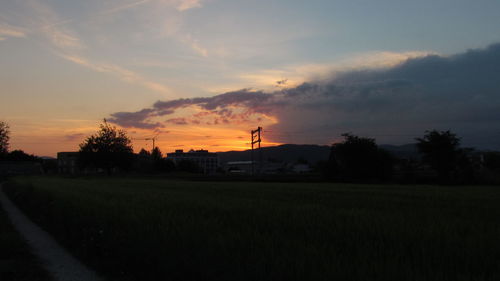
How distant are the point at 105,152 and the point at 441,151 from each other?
65.7m

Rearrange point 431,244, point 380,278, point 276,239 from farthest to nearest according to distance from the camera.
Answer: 1. point 276,239
2. point 431,244
3. point 380,278

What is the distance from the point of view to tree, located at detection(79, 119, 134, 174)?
89.4m

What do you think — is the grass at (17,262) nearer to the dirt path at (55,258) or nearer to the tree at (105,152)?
the dirt path at (55,258)

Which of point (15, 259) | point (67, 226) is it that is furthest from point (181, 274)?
point (67, 226)

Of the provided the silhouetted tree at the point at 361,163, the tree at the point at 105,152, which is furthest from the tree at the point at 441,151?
the tree at the point at 105,152

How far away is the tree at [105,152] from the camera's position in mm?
89375

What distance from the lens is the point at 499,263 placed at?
4.89 meters

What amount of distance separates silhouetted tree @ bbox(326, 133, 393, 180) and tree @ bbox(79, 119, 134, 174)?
4594cm

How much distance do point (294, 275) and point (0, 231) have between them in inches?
490

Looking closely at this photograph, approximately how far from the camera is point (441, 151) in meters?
67.3

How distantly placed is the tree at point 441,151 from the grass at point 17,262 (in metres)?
63.2

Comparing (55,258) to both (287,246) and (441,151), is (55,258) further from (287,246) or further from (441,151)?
(441,151)

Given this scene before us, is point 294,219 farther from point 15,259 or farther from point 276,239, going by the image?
point 15,259

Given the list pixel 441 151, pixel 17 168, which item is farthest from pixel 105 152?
pixel 441 151
